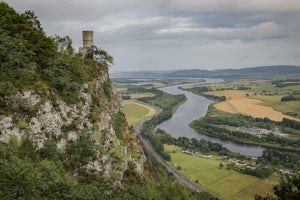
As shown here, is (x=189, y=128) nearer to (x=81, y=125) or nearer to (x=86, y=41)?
(x=86, y=41)

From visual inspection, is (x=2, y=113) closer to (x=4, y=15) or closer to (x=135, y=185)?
(x=4, y=15)

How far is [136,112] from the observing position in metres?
168

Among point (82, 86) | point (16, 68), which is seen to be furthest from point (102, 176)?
point (16, 68)

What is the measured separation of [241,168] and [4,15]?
70.6m

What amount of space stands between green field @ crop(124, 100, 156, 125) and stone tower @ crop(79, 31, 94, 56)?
101554 mm

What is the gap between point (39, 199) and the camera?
72.9 ft

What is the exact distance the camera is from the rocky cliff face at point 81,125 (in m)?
26.1

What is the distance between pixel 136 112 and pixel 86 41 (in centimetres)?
12583

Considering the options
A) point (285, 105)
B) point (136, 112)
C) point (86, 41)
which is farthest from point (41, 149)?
point (285, 105)

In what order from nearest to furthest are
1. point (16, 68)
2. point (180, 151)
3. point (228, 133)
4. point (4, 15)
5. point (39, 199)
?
point (39, 199) → point (16, 68) → point (4, 15) → point (180, 151) → point (228, 133)

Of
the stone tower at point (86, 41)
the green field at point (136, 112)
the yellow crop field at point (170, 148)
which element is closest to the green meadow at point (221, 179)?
the yellow crop field at point (170, 148)

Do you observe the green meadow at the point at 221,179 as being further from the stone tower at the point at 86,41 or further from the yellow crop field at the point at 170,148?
the stone tower at the point at 86,41

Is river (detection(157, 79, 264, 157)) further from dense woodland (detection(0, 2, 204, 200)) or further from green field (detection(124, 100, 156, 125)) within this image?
dense woodland (detection(0, 2, 204, 200))

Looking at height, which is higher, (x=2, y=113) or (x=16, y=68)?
(x=16, y=68)
